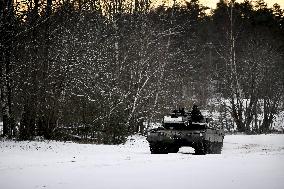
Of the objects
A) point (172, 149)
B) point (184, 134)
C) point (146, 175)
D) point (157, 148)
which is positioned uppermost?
point (184, 134)

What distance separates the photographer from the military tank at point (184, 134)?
16.4 m

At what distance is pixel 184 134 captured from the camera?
649 inches

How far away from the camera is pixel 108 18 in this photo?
2759 centimetres

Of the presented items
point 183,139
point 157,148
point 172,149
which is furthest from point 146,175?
point 172,149

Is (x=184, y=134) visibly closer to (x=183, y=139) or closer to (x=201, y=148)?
(x=183, y=139)

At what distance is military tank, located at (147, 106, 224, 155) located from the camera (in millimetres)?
16375

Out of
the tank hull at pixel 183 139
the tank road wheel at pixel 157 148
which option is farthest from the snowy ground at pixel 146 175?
the tank road wheel at pixel 157 148

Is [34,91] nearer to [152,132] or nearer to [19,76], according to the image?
[19,76]

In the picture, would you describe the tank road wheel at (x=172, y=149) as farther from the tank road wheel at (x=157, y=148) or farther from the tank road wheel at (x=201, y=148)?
the tank road wheel at (x=201, y=148)

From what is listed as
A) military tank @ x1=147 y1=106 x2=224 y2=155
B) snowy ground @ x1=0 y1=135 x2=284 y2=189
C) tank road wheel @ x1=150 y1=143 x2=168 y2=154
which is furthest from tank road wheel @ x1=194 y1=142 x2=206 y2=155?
snowy ground @ x1=0 y1=135 x2=284 y2=189

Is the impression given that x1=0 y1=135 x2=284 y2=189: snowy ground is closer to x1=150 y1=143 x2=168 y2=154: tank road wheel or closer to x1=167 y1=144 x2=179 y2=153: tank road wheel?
x1=150 y1=143 x2=168 y2=154: tank road wheel

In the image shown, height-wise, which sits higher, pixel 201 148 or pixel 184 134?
pixel 184 134

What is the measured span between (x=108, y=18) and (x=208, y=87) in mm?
27025

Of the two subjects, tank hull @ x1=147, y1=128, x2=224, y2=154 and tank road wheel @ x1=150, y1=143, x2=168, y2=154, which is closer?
tank hull @ x1=147, y1=128, x2=224, y2=154
